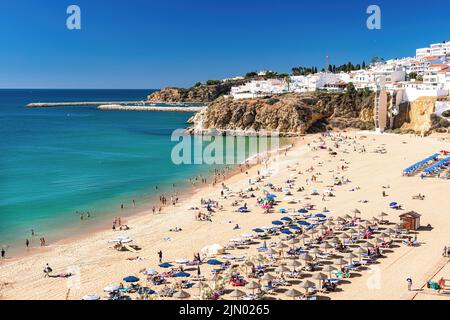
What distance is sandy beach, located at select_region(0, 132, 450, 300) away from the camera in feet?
50.1

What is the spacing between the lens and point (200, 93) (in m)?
151

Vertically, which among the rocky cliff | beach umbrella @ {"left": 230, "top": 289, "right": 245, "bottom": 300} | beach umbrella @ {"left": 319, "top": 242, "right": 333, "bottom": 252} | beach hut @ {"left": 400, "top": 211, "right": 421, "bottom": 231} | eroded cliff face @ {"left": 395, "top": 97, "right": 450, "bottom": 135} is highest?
the rocky cliff

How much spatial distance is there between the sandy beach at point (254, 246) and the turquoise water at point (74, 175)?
3276 mm

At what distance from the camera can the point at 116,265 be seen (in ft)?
59.2

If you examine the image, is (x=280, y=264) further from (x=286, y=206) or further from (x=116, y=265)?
(x=286, y=206)

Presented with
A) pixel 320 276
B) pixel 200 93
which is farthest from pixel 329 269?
pixel 200 93

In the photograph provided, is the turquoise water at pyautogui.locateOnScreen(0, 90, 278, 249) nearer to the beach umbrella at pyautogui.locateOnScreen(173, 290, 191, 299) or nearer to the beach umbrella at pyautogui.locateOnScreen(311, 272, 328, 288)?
the beach umbrella at pyautogui.locateOnScreen(173, 290, 191, 299)

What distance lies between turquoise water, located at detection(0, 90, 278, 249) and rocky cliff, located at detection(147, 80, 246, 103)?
260ft

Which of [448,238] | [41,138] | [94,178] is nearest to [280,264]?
[448,238]

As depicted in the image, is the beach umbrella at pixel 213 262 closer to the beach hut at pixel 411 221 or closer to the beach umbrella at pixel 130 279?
the beach umbrella at pixel 130 279

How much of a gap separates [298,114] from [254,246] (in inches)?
1844

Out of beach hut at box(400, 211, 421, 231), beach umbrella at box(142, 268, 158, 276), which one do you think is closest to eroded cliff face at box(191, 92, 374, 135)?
beach hut at box(400, 211, 421, 231)

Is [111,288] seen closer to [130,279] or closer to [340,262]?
[130,279]

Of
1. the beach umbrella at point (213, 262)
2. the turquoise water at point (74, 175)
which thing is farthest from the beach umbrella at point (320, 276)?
the turquoise water at point (74, 175)
